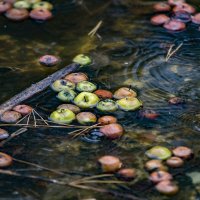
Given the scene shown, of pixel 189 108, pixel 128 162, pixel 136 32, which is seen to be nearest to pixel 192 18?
pixel 136 32

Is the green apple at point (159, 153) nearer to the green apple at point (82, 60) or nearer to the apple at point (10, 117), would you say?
the apple at point (10, 117)

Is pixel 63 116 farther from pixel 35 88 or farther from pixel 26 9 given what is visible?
pixel 26 9

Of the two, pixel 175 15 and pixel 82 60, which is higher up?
pixel 175 15

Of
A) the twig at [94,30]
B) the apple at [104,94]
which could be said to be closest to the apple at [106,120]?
the apple at [104,94]

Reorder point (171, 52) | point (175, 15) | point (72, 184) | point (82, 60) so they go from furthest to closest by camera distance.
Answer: point (175, 15)
point (171, 52)
point (82, 60)
point (72, 184)

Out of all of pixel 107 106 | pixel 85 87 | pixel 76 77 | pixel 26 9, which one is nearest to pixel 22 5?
pixel 26 9

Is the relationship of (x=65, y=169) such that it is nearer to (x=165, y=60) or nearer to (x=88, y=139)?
(x=88, y=139)
